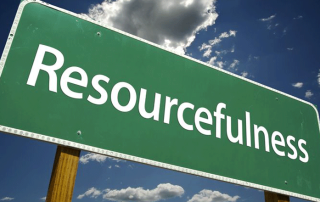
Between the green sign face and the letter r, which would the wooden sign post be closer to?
the green sign face

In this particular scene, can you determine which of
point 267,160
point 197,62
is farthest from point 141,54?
point 267,160

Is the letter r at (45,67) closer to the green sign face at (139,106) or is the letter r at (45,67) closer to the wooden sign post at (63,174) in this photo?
the green sign face at (139,106)

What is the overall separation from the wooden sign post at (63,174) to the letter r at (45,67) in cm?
51

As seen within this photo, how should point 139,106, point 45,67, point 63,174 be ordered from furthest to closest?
point 139,106
point 45,67
point 63,174

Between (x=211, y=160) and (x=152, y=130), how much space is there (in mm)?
705

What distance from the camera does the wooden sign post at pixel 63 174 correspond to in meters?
2.02

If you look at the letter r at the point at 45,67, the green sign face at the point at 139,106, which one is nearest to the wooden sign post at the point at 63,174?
the green sign face at the point at 139,106

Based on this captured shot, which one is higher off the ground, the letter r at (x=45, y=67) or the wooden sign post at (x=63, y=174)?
the letter r at (x=45, y=67)

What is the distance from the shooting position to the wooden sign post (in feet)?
6.61

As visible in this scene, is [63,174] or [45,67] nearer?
[63,174]

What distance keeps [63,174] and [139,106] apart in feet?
2.86

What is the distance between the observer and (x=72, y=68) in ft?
7.77

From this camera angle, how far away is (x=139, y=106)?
257cm

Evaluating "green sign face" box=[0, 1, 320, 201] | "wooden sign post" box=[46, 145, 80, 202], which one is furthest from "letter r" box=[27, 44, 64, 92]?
"wooden sign post" box=[46, 145, 80, 202]
